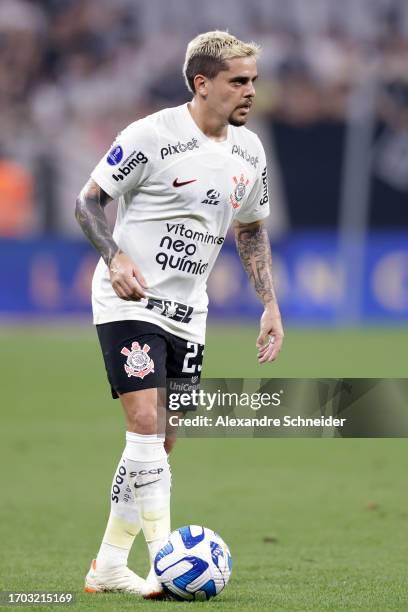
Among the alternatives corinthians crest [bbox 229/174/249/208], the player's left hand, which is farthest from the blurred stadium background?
corinthians crest [bbox 229/174/249/208]

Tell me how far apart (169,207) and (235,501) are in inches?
145

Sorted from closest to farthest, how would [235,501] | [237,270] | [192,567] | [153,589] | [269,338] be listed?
[192,567]
[153,589]
[269,338]
[235,501]
[237,270]

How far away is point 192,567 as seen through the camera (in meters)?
5.26

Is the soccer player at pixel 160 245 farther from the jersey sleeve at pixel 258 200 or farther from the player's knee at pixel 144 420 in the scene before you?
the jersey sleeve at pixel 258 200

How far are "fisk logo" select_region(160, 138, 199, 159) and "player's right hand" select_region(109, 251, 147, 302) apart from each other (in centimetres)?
56

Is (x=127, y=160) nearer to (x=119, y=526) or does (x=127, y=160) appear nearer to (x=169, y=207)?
(x=169, y=207)

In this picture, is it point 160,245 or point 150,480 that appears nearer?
point 150,480

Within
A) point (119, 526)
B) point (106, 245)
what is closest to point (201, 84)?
point (106, 245)

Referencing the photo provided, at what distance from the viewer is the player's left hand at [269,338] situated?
5820mm

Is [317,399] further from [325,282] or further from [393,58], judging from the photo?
[393,58]

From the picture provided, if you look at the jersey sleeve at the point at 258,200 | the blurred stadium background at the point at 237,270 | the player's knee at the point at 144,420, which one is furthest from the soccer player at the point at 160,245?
the blurred stadium background at the point at 237,270

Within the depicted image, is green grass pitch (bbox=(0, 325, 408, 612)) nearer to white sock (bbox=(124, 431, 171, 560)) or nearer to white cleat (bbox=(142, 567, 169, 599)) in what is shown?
white cleat (bbox=(142, 567, 169, 599))

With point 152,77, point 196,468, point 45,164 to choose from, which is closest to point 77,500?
point 196,468

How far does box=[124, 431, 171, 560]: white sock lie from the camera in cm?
555
